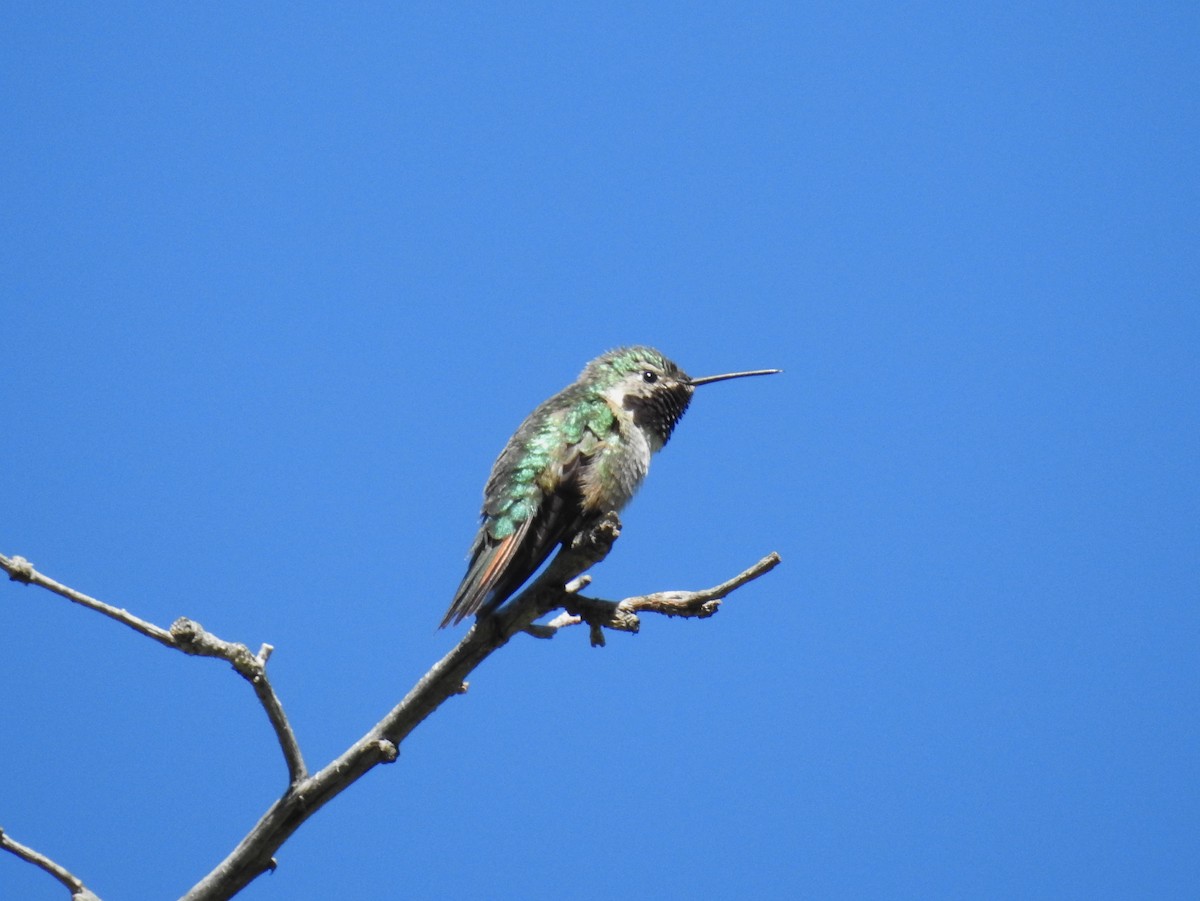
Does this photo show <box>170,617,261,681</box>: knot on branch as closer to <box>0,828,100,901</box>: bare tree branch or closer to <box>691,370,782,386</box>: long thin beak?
<box>0,828,100,901</box>: bare tree branch

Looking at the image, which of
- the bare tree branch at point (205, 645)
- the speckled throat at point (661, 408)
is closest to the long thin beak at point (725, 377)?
the speckled throat at point (661, 408)

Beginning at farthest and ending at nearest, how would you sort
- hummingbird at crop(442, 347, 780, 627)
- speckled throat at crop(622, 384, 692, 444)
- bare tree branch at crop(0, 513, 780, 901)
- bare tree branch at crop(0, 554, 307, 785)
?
speckled throat at crop(622, 384, 692, 444), hummingbird at crop(442, 347, 780, 627), bare tree branch at crop(0, 513, 780, 901), bare tree branch at crop(0, 554, 307, 785)

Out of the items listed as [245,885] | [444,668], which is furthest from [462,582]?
[245,885]

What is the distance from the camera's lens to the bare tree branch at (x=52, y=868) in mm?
3049

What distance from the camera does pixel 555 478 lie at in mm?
5164

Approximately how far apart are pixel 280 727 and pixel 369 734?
28 cm

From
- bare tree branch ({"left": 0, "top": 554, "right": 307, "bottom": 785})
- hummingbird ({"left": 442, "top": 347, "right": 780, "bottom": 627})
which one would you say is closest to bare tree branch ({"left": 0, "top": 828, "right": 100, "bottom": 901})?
bare tree branch ({"left": 0, "top": 554, "right": 307, "bottom": 785})

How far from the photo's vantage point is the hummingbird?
479cm

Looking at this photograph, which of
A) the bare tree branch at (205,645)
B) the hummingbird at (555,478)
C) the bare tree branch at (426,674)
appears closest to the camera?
the bare tree branch at (205,645)

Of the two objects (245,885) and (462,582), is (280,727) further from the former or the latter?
(462,582)

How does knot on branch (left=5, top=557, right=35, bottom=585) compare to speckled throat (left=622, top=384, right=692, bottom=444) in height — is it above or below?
below

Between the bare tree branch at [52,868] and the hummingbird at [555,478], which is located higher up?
the hummingbird at [555,478]

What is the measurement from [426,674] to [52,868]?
3.70 ft

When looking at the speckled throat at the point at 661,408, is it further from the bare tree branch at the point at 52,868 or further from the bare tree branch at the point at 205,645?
the bare tree branch at the point at 52,868
